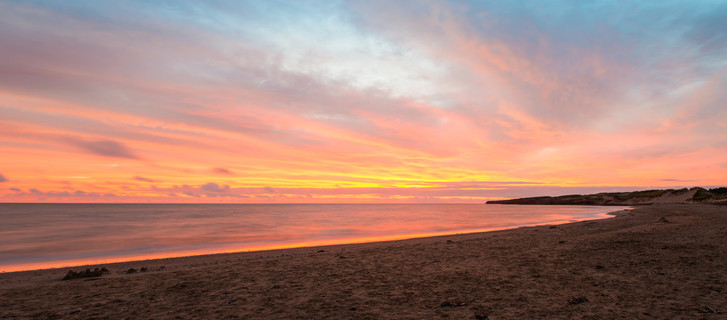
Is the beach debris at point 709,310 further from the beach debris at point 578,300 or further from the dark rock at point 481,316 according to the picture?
the dark rock at point 481,316

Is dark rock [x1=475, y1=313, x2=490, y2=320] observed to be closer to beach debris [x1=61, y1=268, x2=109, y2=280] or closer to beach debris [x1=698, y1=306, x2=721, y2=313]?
beach debris [x1=698, y1=306, x2=721, y2=313]

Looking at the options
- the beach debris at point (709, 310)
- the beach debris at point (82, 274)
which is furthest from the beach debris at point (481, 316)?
the beach debris at point (82, 274)

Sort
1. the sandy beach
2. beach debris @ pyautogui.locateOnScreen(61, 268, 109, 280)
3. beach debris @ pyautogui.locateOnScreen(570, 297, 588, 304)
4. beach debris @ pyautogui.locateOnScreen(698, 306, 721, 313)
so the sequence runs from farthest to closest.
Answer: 1. beach debris @ pyautogui.locateOnScreen(61, 268, 109, 280)
2. beach debris @ pyautogui.locateOnScreen(570, 297, 588, 304)
3. the sandy beach
4. beach debris @ pyautogui.locateOnScreen(698, 306, 721, 313)

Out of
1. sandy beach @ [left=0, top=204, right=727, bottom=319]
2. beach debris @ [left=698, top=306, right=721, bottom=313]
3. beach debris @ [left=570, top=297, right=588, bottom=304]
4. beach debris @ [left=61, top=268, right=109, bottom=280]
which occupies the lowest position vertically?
beach debris @ [left=61, top=268, right=109, bottom=280]

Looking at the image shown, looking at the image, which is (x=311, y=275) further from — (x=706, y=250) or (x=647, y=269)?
(x=706, y=250)

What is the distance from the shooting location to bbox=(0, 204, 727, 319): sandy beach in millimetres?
6902

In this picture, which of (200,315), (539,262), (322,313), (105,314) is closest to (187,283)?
(105,314)

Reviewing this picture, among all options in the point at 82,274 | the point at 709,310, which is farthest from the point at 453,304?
the point at 82,274

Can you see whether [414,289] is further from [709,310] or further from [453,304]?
[709,310]

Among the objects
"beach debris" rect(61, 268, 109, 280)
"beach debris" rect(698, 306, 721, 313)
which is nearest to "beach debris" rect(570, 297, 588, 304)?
"beach debris" rect(698, 306, 721, 313)

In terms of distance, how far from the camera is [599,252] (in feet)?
43.8

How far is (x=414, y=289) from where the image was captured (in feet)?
28.6

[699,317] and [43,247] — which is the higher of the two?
[699,317]

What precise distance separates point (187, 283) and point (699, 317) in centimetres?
1143
